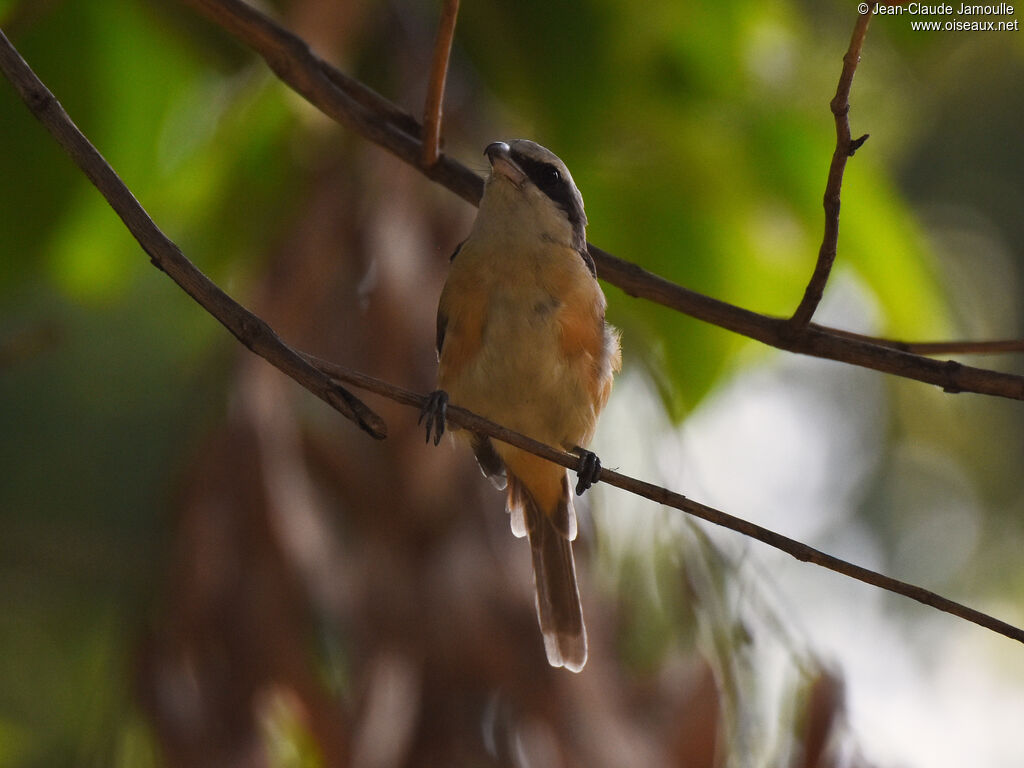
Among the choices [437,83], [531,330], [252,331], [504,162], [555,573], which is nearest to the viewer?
[252,331]

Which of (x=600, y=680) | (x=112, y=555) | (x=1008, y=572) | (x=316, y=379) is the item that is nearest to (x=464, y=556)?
(x=600, y=680)

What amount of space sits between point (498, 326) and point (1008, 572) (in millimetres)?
12439

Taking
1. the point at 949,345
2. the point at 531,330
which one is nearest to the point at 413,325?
the point at 531,330

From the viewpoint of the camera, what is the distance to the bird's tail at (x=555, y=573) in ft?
10.9

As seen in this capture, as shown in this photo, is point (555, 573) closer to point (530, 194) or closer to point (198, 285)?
point (530, 194)

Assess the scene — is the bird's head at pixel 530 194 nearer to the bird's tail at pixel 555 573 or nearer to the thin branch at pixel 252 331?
the bird's tail at pixel 555 573

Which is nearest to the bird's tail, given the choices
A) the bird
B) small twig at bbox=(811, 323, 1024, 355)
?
the bird

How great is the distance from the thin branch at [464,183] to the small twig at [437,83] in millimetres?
80

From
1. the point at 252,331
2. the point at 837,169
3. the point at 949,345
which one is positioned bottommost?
the point at 252,331

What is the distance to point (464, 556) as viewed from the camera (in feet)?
11.8

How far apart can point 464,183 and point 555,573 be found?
1.39 metres

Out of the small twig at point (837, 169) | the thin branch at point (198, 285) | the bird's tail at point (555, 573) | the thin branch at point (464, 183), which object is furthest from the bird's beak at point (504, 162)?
the thin branch at point (198, 285)

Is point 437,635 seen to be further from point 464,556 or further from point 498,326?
point 498,326

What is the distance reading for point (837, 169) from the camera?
2244 millimetres
